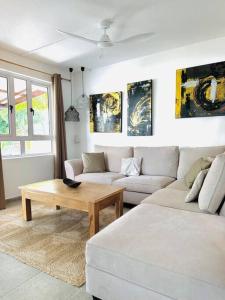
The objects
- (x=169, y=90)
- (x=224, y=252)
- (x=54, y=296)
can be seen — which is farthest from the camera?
(x=169, y=90)

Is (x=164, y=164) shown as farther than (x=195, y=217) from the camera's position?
Yes

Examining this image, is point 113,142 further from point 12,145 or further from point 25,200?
point 25,200

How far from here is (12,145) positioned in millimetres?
3693

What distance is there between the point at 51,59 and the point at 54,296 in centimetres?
368

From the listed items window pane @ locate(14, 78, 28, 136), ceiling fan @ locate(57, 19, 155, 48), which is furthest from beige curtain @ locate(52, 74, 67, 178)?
ceiling fan @ locate(57, 19, 155, 48)

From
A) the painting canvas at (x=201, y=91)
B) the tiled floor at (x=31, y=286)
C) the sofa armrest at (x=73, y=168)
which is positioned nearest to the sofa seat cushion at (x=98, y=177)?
the sofa armrest at (x=73, y=168)

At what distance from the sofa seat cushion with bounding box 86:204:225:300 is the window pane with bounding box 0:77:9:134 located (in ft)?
9.41

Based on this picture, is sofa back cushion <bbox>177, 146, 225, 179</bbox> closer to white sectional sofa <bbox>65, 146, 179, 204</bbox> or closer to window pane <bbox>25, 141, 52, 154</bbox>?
white sectional sofa <bbox>65, 146, 179, 204</bbox>

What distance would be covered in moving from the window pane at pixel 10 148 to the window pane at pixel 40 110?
1.48ft

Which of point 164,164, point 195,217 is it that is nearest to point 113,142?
point 164,164

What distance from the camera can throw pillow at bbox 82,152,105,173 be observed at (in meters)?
3.66

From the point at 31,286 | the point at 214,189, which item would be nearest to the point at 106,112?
the point at 214,189

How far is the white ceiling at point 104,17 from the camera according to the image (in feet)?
7.34

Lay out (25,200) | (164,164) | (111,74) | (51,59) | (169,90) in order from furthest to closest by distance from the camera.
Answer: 1. (111,74)
2. (51,59)
3. (169,90)
4. (164,164)
5. (25,200)
